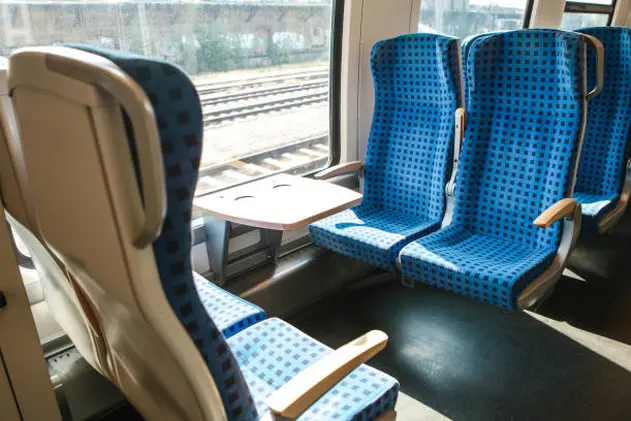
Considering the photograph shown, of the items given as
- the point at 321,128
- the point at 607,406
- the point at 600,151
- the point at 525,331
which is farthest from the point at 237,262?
the point at 600,151

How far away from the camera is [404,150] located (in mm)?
2943

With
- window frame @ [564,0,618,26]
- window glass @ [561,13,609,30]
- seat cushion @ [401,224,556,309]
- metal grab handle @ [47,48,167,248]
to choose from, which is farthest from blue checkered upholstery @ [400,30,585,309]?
window glass @ [561,13,609,30]

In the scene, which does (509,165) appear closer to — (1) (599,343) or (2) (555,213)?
(2) (555,213)

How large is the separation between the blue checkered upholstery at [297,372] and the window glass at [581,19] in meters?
4.54

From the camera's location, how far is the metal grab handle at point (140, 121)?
663 millimetres

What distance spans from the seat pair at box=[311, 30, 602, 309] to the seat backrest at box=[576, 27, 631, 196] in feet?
3.32

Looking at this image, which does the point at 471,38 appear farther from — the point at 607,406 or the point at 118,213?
the point at 118,213

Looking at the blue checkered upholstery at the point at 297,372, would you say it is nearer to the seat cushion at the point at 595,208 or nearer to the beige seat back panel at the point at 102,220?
the beige seat back panel at the point at 102,220

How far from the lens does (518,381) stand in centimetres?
232

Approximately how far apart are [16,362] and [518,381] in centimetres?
199

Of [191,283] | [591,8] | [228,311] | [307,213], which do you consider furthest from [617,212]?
[191,283]

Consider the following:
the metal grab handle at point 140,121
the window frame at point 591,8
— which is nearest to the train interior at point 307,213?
the metal grab handle at point 140,121

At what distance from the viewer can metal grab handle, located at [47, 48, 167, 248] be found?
663mm

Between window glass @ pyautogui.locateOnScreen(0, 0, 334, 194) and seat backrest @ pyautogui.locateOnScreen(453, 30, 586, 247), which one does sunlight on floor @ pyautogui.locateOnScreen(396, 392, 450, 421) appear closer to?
seat backrest @ pyautogui.locateOnScreen(453, 30, 586, 247)
